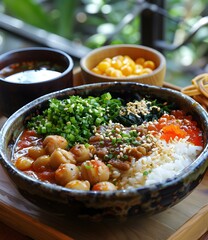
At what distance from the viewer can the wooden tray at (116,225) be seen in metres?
1.44

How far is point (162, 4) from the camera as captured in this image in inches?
133

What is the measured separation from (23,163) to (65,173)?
20cm

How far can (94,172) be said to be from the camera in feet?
4.67

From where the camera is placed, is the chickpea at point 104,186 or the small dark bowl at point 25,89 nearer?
the chickpea at point 104,186

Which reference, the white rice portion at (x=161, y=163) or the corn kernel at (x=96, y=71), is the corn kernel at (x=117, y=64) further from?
the white rice portion at (x=161, y=163)

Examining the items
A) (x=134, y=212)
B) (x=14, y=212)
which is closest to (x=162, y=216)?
(x=134, y=212)

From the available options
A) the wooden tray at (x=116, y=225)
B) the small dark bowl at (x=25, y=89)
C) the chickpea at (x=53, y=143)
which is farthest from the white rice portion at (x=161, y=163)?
the small dark bowl at (x=25, y=89)

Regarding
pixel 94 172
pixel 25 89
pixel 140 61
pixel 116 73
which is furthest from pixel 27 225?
pixel 140 61

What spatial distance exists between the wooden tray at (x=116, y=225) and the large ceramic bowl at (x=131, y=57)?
67 centimetres

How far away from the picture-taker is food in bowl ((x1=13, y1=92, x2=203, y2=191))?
1.45 metres

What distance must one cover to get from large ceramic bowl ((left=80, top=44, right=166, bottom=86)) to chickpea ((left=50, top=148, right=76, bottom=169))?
2.07 feet

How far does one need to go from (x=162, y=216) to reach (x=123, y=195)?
30 cm

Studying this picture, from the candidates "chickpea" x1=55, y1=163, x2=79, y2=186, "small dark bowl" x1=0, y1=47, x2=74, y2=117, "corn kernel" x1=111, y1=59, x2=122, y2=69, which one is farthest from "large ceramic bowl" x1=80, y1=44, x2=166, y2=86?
"chickpea" x1=55, y1=163, x2=79, y2=186

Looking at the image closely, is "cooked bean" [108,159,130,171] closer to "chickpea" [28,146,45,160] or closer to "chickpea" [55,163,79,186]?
"chickpea" [55,163,79,186]
